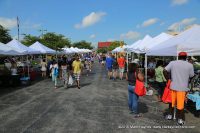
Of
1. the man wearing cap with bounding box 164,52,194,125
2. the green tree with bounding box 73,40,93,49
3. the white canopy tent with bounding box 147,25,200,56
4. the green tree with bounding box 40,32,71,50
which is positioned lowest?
the man wearing cap with bounding box 164,52,194,125

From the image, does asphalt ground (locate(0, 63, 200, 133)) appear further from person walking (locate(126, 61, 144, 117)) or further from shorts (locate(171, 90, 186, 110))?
shorts (locate(171, 90, 186, 110))

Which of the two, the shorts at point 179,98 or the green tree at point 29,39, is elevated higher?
A: the green tree at point 29,39

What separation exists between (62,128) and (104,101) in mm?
4195

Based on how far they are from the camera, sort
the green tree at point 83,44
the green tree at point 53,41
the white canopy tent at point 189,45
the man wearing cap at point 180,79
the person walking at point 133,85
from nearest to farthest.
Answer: the man wearing cap at point 180,79 < the person walking at point 133,85 < the white canopy tent at point 189,45 < the green tree at point 53,41 < the green tree at point 83,44

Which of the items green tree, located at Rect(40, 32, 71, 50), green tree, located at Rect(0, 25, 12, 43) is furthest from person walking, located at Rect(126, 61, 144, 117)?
green tree, located at Rect(0, 25, 12, 43)

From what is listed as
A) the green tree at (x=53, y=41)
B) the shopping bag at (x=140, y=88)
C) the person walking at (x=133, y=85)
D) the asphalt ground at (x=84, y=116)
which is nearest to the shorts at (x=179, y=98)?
the asphalt ground at (x=84, y=116)

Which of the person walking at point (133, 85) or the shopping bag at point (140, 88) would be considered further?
the person walking at point (133, 85)

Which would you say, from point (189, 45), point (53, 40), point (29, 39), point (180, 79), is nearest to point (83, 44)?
point (29, 39)

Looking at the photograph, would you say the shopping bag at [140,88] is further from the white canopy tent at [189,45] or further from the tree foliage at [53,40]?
the tree foliage at [53,40]

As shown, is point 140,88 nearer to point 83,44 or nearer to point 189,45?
point 189,45

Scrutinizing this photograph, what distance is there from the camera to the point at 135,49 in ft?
70.0

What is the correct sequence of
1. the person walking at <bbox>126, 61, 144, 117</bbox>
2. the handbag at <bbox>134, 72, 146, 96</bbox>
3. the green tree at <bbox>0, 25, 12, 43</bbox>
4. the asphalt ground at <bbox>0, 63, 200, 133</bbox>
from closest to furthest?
the asphalt ground at <bbox>0, 63, 200, 133</bbox>, the handbag at <bbox>134, 72, 146, 96</bbox>, the person walking at <bbox>126, 61, 144, 117</bbox>, the green tree at <bbox>0, 25, 12, 43</bbox>

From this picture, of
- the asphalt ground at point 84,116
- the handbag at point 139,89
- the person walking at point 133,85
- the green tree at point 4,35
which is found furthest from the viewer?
the green tree at point 4,35

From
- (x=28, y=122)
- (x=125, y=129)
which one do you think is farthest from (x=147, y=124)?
(x=28, y=122)
